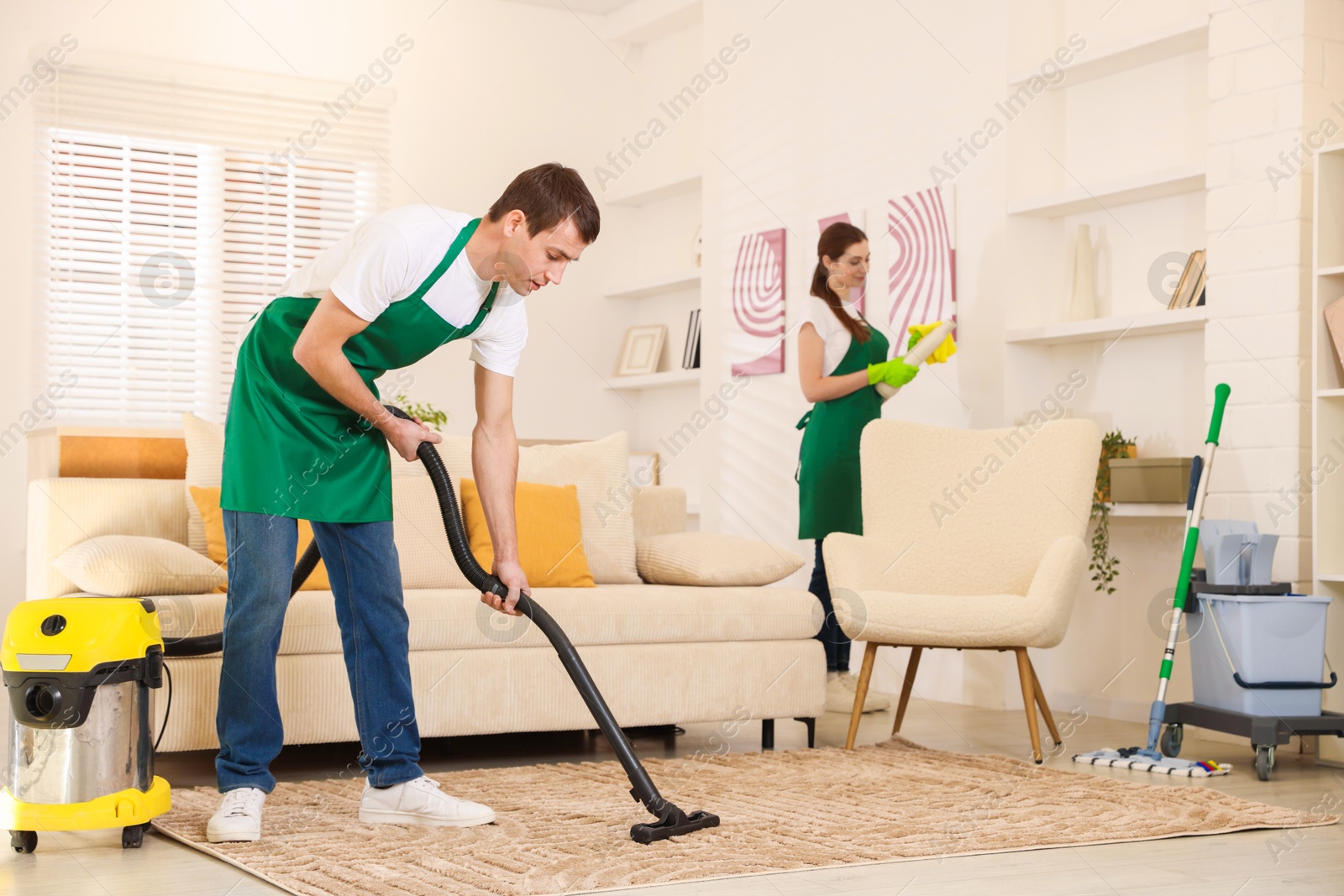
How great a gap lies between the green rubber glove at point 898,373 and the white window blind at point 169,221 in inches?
124

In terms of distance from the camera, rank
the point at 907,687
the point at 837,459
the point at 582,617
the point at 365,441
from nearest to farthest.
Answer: the point at 365,441 → the point at 582,617 → the point at 907,687 → the point at 837,459

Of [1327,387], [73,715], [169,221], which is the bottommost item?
[73,715]

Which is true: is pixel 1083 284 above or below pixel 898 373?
above

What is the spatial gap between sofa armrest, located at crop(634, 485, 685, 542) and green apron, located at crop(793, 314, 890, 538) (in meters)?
0.37

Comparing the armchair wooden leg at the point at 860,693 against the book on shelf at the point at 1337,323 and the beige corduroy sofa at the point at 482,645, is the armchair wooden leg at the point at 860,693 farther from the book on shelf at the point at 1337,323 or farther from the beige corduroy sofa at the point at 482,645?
the book on shelf at the point at 1337,323

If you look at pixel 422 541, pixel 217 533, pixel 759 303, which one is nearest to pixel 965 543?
pixel 422 541

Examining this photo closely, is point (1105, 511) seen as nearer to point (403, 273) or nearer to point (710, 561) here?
point (710, 561)

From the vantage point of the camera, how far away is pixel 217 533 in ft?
10.9

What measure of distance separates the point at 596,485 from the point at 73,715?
5.89 feet

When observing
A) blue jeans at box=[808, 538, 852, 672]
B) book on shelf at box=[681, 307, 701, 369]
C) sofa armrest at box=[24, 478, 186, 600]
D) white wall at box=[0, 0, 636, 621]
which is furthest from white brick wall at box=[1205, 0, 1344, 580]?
white wall at box=[0, 0, 636, 621]

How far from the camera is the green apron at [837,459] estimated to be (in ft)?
13.9

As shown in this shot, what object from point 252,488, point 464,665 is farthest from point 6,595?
point 252,488

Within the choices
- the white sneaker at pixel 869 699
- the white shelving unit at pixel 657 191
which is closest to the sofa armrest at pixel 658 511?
the white sneaker at pixel 869 699

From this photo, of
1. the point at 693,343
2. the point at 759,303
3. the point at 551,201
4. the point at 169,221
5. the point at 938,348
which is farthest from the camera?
Result: the point at 693,343
